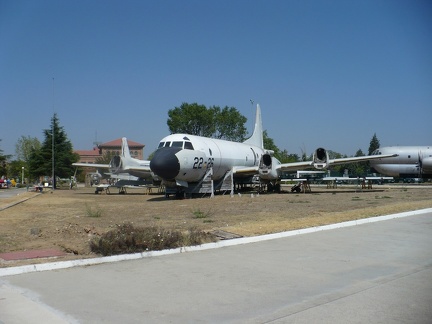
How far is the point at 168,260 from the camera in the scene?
8305mm

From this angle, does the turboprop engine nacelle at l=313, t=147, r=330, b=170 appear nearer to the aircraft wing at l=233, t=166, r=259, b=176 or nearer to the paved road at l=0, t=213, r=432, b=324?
the aircraft wing at l=233, t=166, r=259, b=176

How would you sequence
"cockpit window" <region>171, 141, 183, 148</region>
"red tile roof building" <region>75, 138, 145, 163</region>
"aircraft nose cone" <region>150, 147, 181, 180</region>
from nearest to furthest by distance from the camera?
"aircraft nose cone" <region>150, 147, 181, 180</region>
"cockpit window" <region>171, 141, 183, 148</region>
"red tile roof building" <region>75, 138, 145, 163</region>

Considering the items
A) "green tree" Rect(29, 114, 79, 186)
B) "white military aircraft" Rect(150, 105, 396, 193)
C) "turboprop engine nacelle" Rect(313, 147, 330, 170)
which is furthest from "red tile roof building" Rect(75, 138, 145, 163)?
"turboprop engine nacelle" Rect(313, 147, 330, 170)

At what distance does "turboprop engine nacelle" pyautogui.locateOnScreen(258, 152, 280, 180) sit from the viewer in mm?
32469

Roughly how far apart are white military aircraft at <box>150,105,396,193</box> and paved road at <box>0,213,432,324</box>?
676 inches

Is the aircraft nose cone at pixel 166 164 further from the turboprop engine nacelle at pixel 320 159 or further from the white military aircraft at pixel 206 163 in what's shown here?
the turboprop engine nacelle at pixel 320 159

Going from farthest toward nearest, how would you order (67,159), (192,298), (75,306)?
1. (67,159)
2. (192,298)
3. (75,306)

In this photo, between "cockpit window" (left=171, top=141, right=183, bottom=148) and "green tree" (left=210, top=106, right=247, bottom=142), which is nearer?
"cockpit window" (left=171, top=141, right=183, bottom=148)

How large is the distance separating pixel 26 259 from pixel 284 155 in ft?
Answer: 315

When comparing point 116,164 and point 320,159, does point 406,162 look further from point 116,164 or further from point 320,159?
point 116,164

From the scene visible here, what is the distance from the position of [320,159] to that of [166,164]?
37.9ft

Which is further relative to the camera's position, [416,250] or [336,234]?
[336,234]

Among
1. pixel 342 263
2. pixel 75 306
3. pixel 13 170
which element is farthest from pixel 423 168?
pixel 13 170

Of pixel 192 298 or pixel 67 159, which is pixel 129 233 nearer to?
pixel 192 298
